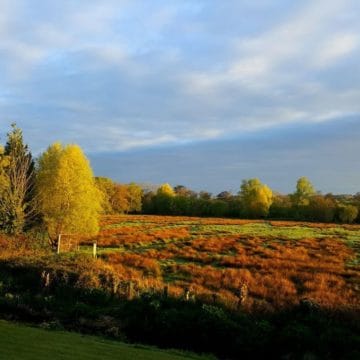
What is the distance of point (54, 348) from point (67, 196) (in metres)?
27.6

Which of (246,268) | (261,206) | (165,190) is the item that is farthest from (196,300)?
(165,190)

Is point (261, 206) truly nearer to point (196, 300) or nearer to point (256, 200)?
point (256, 200)

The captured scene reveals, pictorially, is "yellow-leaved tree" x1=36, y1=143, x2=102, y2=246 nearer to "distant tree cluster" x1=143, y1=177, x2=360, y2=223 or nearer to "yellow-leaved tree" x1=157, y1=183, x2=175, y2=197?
"distant tree cluster" x1=143, y1=177, x2=360, y2=223

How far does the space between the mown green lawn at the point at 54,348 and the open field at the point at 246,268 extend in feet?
27.8

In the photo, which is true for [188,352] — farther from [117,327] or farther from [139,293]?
[139,293]

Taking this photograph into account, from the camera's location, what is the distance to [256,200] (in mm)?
111750

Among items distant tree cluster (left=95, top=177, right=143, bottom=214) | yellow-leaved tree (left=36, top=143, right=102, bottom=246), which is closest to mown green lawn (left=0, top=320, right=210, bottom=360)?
yellow-leaved tree (left=36, top=143, right=102, bottom=246)

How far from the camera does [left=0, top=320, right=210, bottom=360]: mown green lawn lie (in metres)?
9.63

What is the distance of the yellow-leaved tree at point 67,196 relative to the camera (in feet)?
123

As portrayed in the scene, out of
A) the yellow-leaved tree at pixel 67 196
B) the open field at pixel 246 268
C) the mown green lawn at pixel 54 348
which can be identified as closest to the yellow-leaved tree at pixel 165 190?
the open field at pixel 246 268

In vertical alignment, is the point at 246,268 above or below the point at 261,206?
below

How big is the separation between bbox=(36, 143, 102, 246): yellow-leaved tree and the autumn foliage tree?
75553 mm

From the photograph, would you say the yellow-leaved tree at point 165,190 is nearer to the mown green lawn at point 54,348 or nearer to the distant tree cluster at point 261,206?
the distant tree cluster at point 261,206

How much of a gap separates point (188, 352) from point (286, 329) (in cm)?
345
